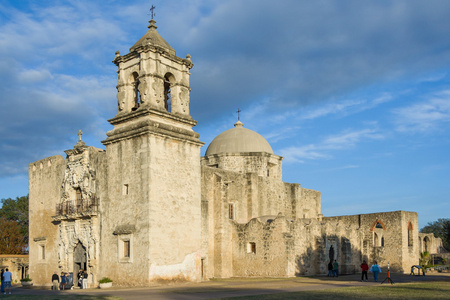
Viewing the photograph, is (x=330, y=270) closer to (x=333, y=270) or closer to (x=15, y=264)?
(x=333, y=270)

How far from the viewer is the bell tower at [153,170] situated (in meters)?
23.6

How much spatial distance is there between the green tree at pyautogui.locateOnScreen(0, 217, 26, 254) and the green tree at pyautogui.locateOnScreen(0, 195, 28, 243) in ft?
22.8

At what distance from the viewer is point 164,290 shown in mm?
21109

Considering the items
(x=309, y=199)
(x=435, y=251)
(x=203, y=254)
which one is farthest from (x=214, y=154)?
(x=435, y=251)

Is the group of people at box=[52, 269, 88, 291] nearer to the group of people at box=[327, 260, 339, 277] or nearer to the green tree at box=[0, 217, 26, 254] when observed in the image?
the group of people at box=[327, 260, 339, 277]

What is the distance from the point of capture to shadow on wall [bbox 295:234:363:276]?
1186 inches

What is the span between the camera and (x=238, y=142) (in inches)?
1535

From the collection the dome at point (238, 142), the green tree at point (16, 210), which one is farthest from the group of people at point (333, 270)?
the green tree at point (16, 210)

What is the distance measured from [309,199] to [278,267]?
12.6 meters

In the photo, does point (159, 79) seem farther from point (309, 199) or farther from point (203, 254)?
point (309, 199)

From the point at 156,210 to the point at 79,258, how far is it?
601cm

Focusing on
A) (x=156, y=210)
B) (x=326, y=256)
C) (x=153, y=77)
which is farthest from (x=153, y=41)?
(x=326, y=256)

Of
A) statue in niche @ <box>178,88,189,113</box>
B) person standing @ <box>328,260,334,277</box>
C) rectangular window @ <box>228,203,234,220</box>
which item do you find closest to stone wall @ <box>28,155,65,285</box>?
statue in niche @ <box>178,88,189,113</box>

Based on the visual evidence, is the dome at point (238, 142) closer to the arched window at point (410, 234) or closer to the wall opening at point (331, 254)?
the wall opening at point (331, 254)
